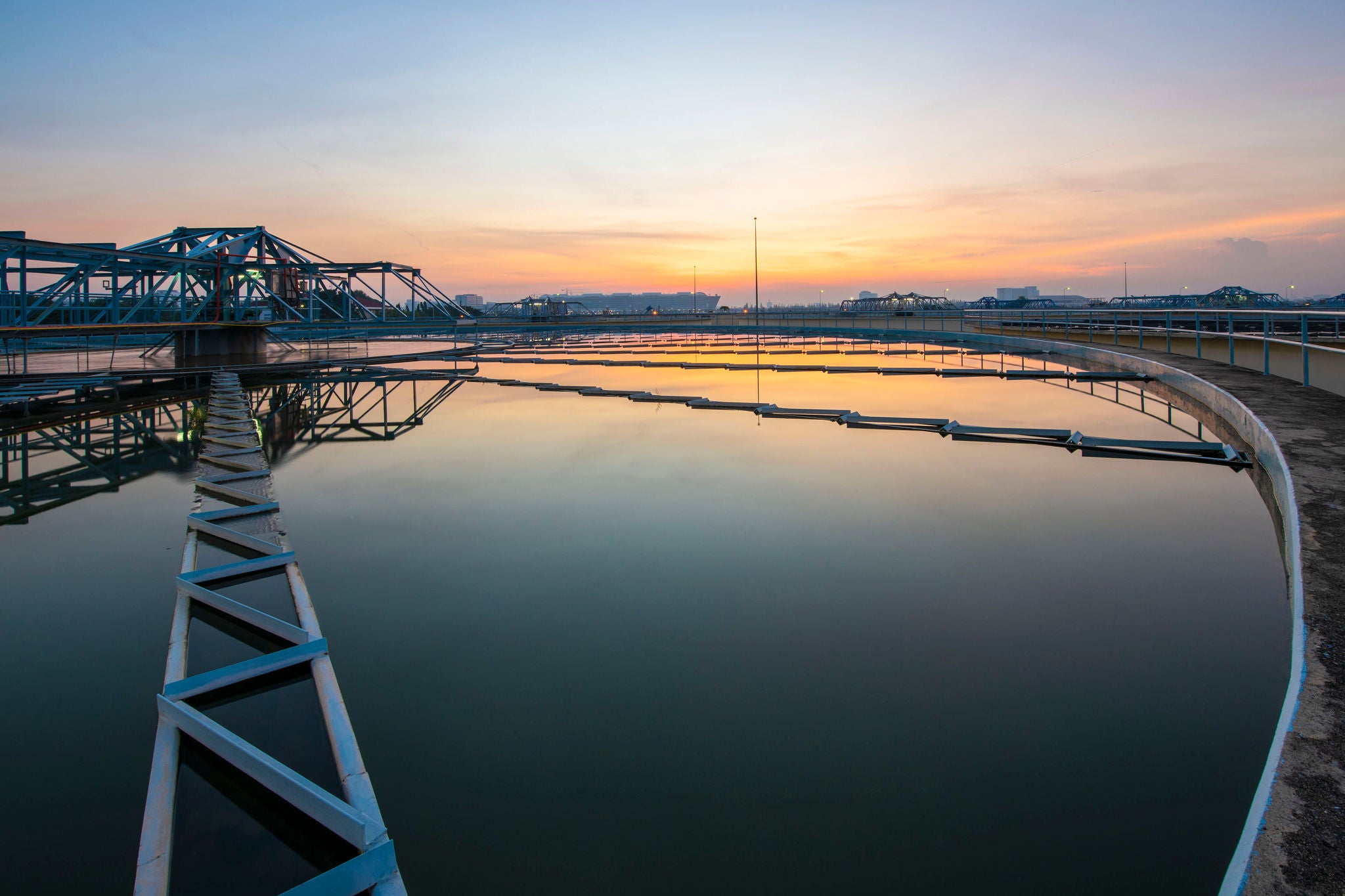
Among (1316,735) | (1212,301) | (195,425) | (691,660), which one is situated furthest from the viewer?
(1212,301)

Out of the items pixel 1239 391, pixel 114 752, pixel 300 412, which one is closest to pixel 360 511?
pixel 114 752

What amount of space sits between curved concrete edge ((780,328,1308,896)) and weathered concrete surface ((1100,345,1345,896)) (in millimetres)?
22

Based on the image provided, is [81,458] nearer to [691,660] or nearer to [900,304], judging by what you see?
[691,660]

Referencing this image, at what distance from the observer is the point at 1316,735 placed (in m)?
2.38

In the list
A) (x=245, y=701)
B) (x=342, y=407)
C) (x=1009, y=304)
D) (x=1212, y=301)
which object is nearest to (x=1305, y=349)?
(x=245, y=701)

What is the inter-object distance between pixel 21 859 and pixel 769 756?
237 cm

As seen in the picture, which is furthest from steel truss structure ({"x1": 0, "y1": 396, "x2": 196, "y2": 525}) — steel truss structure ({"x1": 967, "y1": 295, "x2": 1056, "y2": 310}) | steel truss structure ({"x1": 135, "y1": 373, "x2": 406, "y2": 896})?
steel truss structure ({"x1": 967, "y1": 295, "x2": 1056, "y2": 310})

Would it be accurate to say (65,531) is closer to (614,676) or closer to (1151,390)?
(614,676)

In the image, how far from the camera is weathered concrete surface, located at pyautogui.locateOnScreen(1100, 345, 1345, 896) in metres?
1.87

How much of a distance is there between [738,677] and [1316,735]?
1979 millimetres

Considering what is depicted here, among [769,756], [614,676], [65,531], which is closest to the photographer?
[769,756]

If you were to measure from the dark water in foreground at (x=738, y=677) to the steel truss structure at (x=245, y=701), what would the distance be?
102 millimetres

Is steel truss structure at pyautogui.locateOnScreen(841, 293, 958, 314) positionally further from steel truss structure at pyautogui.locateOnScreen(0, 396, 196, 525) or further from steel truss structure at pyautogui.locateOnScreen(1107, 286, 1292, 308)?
steel truss structure at pyautogui.locateOnScreen(0, 396, 196, 525)

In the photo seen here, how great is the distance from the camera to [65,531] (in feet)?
19.5
